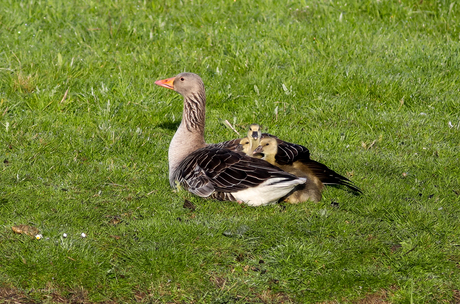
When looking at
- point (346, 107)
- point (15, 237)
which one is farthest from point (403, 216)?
point (15, 237)

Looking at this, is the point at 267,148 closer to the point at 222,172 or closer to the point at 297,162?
the point at 297,162

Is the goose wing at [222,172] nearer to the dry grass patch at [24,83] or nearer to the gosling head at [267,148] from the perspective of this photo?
the gosling head at [267,148]

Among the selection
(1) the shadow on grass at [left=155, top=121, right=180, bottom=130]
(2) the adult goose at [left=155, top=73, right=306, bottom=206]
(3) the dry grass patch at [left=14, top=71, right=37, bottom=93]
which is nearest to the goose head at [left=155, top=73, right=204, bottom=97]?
(2) the adult goose at [left=155, top=73, right=306, bottom=206]

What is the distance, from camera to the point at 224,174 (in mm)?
6410

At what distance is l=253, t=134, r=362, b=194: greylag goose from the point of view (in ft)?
21.6

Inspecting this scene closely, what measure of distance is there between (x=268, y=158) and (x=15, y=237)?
296 cm

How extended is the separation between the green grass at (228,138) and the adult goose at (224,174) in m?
0.17

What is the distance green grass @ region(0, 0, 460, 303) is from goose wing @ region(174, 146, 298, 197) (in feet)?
0.73

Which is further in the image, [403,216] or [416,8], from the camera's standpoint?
[416,8]

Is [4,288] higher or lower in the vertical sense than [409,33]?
lower

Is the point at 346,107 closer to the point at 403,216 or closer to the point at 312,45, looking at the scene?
the point at 312,45

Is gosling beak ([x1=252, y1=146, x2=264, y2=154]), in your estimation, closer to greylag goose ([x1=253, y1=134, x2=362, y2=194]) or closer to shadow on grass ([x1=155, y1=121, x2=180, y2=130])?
greylag goose ([x1=253, y1=134, x2=362, y2=194])

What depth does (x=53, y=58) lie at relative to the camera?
980cm

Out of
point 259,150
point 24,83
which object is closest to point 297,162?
point 259,150
